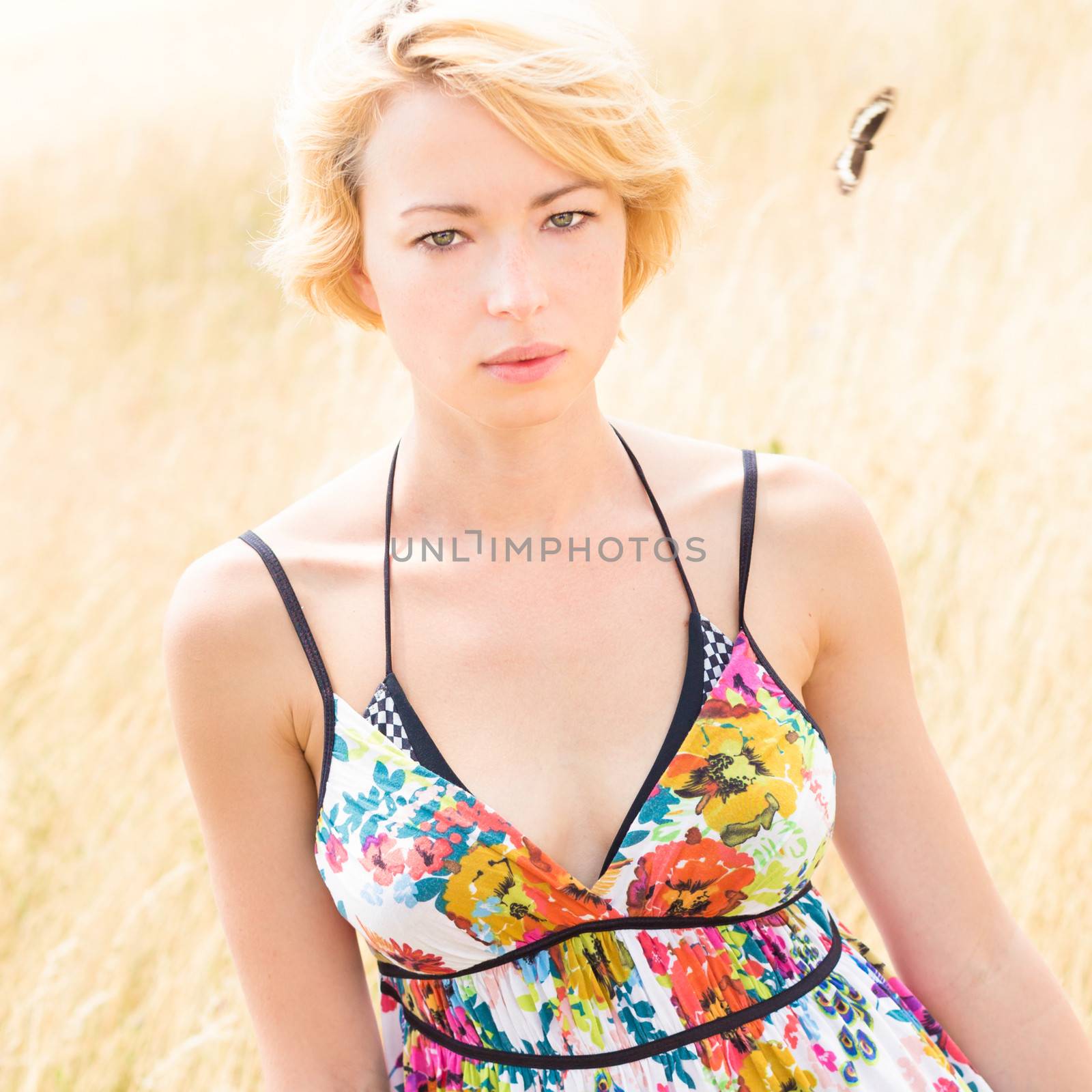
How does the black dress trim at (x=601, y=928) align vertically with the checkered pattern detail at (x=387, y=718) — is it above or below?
below

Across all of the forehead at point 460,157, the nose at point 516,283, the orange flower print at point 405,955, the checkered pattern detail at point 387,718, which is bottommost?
the orange flower print at point 405,955

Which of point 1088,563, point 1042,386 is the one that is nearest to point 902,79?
point 1042,386

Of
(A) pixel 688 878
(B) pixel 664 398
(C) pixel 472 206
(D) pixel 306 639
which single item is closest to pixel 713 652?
(A) pixel 688 878

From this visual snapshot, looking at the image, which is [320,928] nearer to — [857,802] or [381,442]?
[857,802]

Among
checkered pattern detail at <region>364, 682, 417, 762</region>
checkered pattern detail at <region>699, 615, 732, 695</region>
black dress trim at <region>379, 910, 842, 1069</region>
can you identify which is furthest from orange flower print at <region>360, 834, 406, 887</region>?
checkered pattern detail at <region>699, 615, 732, 695</region>

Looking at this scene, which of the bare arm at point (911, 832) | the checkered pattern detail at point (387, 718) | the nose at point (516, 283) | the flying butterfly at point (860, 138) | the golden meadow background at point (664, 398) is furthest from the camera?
the golden meadow background at point (664, 398)

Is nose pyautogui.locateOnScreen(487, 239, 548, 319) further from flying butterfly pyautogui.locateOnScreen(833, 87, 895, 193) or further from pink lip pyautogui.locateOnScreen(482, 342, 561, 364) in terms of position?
flying butterfly pyautogui.locateOnScreen(833, 87, 895, 193)

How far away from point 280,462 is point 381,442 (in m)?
0.33

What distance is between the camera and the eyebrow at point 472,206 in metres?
1.34

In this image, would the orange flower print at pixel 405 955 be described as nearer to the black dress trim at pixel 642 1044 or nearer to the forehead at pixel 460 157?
the black dress trim at pixel 642 1044

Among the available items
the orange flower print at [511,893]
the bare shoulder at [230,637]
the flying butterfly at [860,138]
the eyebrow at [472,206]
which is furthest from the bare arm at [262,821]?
the flying butterfly at [860,138]

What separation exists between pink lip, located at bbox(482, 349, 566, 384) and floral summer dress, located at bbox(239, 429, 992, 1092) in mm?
374

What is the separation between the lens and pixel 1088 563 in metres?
2.81

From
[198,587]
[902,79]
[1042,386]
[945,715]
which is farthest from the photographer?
[902,79]
